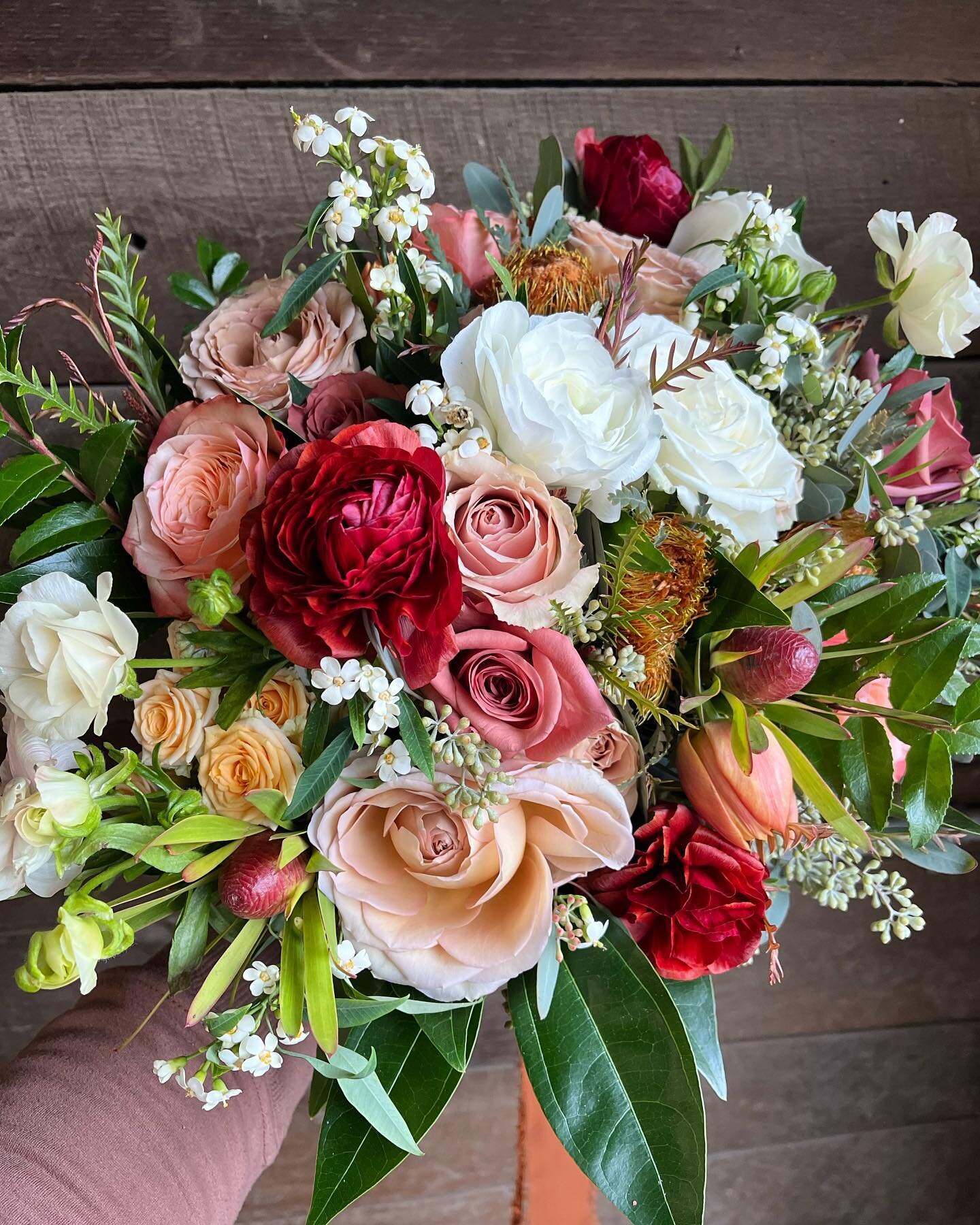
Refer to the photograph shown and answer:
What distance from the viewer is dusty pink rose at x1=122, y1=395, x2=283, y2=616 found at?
0.54m

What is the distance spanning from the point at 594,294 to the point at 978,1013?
41.2 inches

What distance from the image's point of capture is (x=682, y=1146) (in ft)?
1.89

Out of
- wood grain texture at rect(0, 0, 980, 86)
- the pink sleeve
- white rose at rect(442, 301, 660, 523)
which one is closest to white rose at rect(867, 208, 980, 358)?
white rose at rect(442, 301, 660, 523)

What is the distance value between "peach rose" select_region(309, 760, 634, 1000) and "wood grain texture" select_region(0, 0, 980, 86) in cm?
71

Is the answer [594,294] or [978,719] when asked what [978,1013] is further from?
[594,294]

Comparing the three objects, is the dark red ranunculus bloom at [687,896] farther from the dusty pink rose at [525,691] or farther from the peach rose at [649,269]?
the peach rose at [649,269]

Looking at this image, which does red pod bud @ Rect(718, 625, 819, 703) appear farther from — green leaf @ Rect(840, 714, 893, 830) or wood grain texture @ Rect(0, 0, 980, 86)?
wood grain texture @ Rect(0, 0, 980, 86)

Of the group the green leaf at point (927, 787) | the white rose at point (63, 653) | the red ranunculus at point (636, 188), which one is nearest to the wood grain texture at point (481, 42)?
the red ranunculus at point (636, 188)

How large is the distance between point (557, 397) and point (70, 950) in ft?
1.29

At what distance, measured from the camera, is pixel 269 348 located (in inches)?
24.0

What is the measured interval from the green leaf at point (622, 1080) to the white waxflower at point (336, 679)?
28 centimetres

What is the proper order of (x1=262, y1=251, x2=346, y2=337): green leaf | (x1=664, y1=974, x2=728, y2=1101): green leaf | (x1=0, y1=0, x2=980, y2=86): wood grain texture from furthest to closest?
(x1=0, y1=0, x2=980, y2=86): wood grain texture
(x1=664, y1=974, x2=728, y2=1101): green leaf
(x1=262, y1=251, x2=346, y2=337): green leaf

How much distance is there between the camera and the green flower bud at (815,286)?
655 mm

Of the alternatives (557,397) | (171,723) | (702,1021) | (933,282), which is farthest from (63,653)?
(933,282)
